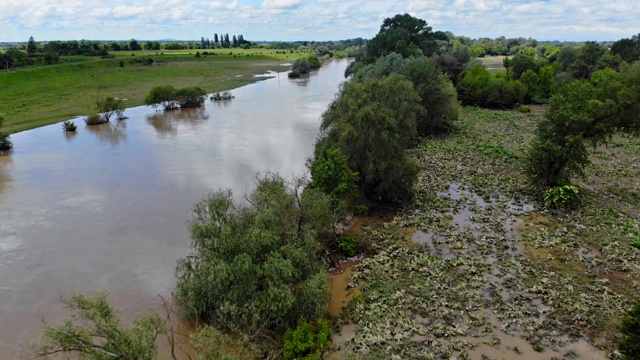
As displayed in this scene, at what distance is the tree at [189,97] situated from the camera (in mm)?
64794

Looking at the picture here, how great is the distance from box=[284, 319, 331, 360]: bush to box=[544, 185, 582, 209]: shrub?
20.7m

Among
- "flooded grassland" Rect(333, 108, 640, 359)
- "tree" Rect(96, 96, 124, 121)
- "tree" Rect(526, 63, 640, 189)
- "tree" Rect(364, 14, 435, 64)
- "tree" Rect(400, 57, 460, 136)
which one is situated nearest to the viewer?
"flooded grassland" Rect(333, 108, 640, 359)

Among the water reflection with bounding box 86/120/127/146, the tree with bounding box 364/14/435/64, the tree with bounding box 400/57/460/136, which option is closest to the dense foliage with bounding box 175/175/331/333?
the tree with bounding box 400/57/460/136

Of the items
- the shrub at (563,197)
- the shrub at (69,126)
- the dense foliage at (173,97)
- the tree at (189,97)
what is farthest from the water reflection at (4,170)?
the shrub at (563,197)

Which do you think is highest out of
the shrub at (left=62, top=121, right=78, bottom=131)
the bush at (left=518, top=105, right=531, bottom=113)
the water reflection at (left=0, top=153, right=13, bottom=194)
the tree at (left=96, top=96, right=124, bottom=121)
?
the tree at (left=96, top=96, right=124, bottom=121)

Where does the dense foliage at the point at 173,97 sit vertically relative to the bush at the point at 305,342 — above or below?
above

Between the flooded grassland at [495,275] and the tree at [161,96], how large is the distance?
153 ft

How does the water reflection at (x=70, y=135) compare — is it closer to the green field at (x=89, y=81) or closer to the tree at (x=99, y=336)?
the green field at (x=89, y=81)

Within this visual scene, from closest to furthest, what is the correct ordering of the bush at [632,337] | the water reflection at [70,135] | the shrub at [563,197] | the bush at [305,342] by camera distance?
the bush at [632,337] < the bush at [305,342] < the shrub at [563,197] < the water reflection at [70,135]

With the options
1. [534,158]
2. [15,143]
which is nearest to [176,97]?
[15,143]

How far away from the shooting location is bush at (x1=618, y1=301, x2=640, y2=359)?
1297cm

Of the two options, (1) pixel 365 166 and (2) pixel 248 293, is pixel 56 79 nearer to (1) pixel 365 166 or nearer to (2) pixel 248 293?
(1) pixel 365 166

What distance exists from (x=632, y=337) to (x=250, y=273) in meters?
13.4

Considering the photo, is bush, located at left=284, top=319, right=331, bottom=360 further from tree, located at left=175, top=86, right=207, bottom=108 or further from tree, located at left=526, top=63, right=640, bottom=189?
tree, located at left=175, top=86, right=207, bottom=108
